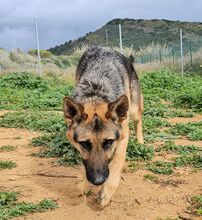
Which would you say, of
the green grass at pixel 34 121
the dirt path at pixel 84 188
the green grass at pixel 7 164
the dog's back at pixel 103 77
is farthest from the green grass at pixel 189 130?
the green grass at pixel 7 164

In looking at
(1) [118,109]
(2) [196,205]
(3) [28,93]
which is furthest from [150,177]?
(3) [28,93]

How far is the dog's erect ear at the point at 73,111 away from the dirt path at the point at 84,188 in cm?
109

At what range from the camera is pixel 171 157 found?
7.45m

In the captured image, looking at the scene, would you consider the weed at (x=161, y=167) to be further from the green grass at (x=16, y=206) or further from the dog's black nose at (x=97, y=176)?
the dog's black nose at (x=97, y=176)

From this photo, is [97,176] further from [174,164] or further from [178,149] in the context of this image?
[178,149]

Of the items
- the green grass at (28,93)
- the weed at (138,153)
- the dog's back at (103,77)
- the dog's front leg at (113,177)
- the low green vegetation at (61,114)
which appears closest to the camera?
the dog's front leg at (113,177)

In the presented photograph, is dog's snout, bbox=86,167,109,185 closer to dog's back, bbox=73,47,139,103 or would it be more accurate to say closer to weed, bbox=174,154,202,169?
dog's back, bbox=73,47,139,103

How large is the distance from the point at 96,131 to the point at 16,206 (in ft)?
4.74

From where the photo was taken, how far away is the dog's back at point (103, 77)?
586 centimetres

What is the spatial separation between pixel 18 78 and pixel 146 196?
11.4 metres

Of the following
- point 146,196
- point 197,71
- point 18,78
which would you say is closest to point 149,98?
point 18,78

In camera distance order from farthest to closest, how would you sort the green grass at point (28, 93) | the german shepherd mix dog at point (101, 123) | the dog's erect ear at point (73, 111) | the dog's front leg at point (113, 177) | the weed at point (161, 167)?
the green grass at point (28, 93)
the weed at point (161, 167)
the dog's front leg at point (113, 177)
the dog's erect ear at point (73, 111)
the german shepherd mix dog at point (101, 123)

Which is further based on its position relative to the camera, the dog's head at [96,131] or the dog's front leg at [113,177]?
the dog's front leg at [113,177]

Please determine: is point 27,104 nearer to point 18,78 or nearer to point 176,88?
point 18,78
